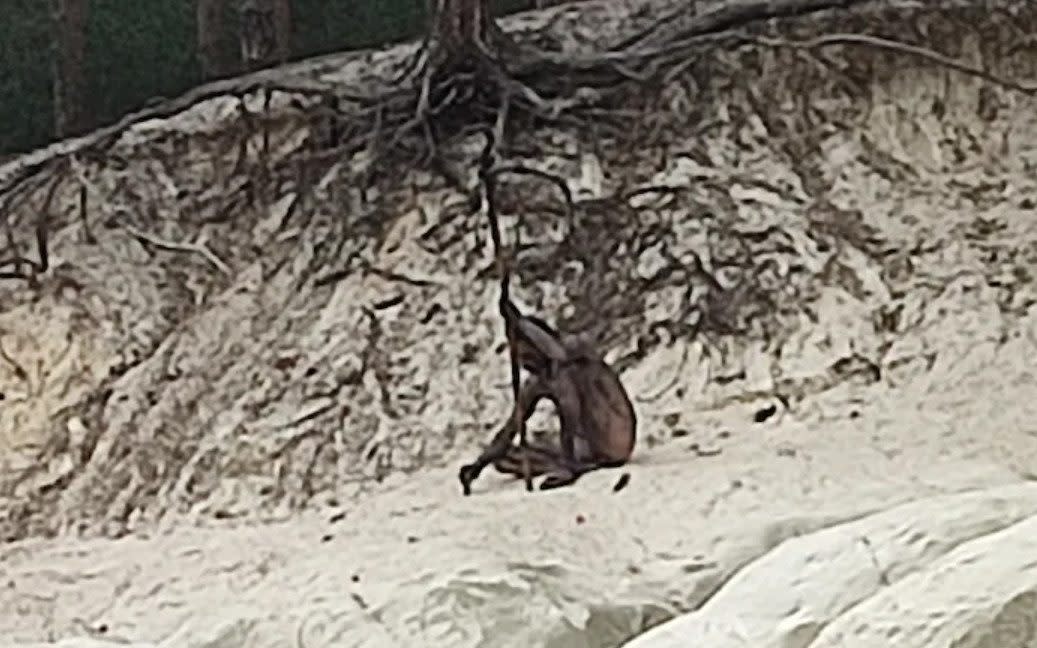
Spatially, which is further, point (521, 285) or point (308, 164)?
point (308, 164)

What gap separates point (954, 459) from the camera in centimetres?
262

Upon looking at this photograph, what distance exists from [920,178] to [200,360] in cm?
137

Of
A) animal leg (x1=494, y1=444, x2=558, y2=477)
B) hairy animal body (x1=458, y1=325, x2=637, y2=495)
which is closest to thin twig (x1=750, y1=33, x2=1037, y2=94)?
hairy animal body (x1=458, y1=325, x2=637, y2=495)

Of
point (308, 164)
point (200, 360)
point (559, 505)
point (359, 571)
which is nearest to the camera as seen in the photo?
point (359, 571)

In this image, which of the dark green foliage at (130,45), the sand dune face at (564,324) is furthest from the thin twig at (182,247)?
the dark green foliage at (130,45)

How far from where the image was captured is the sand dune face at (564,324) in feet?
8.00

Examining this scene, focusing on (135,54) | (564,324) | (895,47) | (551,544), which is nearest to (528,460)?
(551,544)

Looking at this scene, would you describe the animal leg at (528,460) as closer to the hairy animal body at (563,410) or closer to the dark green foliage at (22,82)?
the hairy animal body at (563,410)

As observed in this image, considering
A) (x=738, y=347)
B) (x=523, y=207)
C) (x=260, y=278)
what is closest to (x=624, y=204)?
(x=523, y=207)

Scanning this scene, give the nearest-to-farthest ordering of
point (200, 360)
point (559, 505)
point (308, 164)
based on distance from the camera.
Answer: point (559, 505) < point (200, 360) < point (308, 164)

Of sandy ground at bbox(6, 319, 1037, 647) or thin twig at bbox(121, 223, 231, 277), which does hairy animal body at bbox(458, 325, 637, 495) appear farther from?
thin twig at bbox(121, 223, 231, 277)

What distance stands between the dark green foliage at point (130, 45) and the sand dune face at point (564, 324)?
0.54m

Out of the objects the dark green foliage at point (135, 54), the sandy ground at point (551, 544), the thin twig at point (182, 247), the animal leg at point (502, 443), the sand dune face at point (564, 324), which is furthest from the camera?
the dark green foliage at point (135, 54)

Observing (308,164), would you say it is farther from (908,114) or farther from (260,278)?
(908,114)
